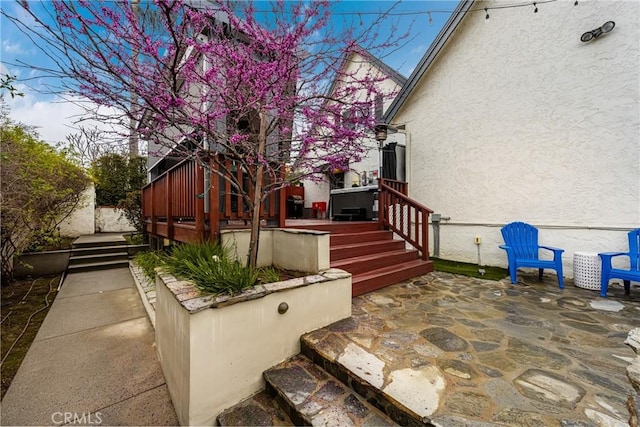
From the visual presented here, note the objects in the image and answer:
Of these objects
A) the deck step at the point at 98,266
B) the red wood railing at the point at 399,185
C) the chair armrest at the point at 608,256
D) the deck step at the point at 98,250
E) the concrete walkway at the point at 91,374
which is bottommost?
the concrete walkway at the point at 91,374

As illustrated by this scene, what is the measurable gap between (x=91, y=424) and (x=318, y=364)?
1853 mm

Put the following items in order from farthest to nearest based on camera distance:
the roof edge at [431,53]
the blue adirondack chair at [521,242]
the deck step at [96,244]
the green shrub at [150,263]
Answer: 1. the deck step at [96,244]
2. the roof edge at [431,53]
3. the green shrub at [150,263]
4. the blue adirondack chair at [521,242]

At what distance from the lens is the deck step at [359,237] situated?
4.35 meters

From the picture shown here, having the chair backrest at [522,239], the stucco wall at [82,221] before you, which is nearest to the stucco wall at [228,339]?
the chair backrest at [522,239]

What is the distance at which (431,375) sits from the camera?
1.87 meters

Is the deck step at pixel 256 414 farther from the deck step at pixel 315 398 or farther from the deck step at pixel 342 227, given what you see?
the deck step at pixel 342 227

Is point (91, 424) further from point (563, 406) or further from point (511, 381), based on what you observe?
point (563, 406)

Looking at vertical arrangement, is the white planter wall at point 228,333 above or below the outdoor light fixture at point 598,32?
below

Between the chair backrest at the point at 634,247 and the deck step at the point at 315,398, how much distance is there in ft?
15.7

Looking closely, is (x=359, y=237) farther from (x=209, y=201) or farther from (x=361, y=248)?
(x=209, y=201)

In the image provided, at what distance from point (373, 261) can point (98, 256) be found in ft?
25.3

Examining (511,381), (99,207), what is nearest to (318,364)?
(511,381)

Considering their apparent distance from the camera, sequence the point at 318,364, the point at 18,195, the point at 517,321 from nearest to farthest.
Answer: the point at 318,364 < the point at 517,321 < the point at 18,195

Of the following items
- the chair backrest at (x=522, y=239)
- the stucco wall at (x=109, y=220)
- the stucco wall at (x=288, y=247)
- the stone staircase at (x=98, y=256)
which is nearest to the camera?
the stucco wall at (x=288, y=247)
